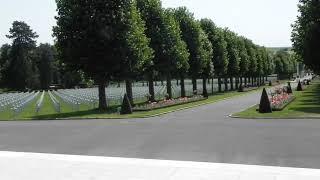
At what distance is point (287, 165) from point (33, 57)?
122729mm

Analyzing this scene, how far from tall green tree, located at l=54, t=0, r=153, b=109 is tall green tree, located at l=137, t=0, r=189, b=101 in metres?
7.53

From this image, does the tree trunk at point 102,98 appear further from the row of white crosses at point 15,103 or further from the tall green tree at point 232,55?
the tall green tree at point 232,55

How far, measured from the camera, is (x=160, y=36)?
145 feet

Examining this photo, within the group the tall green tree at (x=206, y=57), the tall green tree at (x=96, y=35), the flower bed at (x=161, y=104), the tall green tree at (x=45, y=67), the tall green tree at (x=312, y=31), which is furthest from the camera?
the tall green tree at (x=45, y=67)

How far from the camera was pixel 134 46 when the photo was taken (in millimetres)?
36094

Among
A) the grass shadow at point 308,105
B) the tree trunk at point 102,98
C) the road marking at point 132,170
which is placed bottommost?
the grass shadow at point 308,105

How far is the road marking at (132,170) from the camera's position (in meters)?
10.6

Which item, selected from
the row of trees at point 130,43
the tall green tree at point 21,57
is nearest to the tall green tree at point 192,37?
the row of trees at point 130,43

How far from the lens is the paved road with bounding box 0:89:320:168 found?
43.9 ft

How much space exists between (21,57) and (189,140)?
10579 cm

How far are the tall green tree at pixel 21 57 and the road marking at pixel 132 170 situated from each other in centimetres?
10448

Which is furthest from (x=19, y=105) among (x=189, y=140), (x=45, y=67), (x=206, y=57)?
(x=45, y=67)

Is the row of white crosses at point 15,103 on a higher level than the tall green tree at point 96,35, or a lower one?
lower

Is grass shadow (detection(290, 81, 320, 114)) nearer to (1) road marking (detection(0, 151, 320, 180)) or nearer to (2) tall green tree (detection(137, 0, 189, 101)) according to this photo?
(2) tall green tree (detection(137, 0, 189, 101))
